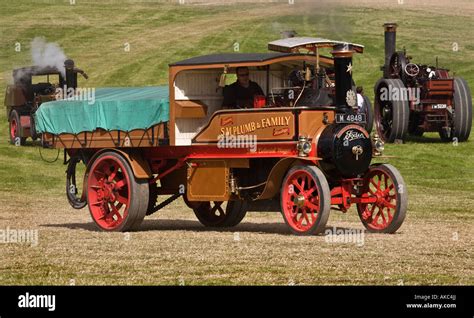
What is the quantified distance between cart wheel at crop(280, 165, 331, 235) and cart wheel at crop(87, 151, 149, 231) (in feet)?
8.61

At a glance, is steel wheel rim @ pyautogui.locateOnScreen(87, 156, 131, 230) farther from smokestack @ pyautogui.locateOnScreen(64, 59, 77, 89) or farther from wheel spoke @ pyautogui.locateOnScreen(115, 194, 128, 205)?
smokestack @ pyautogui.locateOnScreen(64, 59, 77, 89)

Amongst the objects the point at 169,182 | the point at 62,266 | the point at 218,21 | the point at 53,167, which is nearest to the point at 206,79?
the point at 169,182

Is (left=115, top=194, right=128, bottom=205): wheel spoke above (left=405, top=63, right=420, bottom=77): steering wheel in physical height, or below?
below

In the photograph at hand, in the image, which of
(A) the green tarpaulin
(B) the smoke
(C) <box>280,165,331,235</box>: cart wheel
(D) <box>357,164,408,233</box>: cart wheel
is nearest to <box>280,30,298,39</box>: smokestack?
(A) the green tarpaulin

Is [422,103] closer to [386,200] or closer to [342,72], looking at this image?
[386,200]

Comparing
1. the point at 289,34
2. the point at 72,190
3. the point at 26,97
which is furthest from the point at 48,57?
the point at 289,34

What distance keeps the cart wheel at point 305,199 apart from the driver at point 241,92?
1.75 metres

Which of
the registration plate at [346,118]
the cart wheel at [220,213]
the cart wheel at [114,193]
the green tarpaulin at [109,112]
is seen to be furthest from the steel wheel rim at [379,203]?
the cart wheel at [114,193]

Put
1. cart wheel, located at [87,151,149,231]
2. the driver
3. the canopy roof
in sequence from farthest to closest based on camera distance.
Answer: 1. cart wheel, located at [87,151,149,231]
2. the driver
3. the canopy roof

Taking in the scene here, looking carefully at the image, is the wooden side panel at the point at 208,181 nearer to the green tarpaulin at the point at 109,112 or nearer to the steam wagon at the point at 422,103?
the green tarpaulin at the point at 109,112

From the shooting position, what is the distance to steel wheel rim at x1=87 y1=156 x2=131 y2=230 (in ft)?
67.2

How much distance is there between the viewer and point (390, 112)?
35.5m

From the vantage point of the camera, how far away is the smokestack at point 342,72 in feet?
61.1

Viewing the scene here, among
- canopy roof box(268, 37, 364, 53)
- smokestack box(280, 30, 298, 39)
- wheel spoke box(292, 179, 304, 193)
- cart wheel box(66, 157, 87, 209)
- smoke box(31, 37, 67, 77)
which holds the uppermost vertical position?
smokestack box(280, 30, 298, 39)
